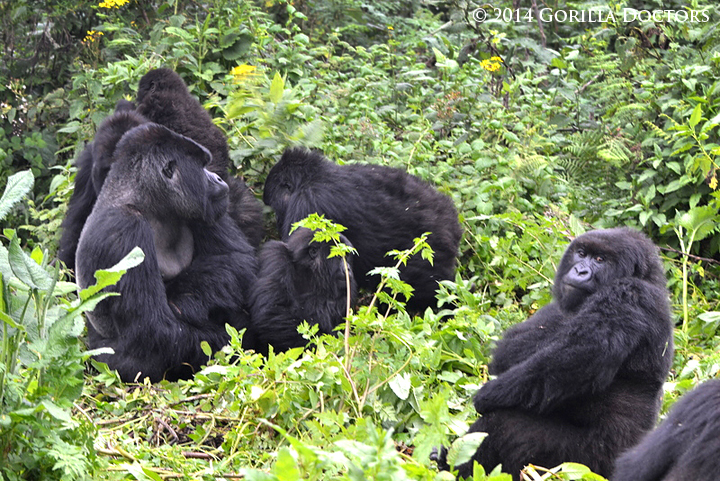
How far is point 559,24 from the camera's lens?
314 inches

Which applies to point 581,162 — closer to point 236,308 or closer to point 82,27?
point 236,308

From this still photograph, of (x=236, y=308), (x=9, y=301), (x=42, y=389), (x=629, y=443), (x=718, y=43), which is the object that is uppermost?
(x=718, y=43)

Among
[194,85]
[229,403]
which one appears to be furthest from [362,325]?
[194,85]

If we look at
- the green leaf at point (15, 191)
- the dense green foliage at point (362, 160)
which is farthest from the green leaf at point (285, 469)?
the green leaf at point (15, 191)

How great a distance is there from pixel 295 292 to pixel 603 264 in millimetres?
1660

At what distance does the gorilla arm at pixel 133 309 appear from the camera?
12.8 ft

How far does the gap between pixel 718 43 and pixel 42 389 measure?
4.90 meters

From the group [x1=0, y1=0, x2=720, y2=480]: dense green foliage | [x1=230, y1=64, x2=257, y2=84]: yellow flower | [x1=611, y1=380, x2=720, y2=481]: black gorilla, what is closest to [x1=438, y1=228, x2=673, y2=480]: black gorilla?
[x1=0, y1=0, x2=720, y2=480]: dense green foliage

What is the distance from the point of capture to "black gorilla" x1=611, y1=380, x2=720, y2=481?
2184 millimetres

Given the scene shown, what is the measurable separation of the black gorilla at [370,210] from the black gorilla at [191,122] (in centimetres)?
14

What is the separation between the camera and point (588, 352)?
287 cm

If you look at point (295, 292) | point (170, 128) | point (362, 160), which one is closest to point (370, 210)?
point (295, 292)

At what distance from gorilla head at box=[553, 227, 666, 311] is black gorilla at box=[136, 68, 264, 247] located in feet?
6.79

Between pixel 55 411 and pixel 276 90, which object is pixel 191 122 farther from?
pixel 55 411
